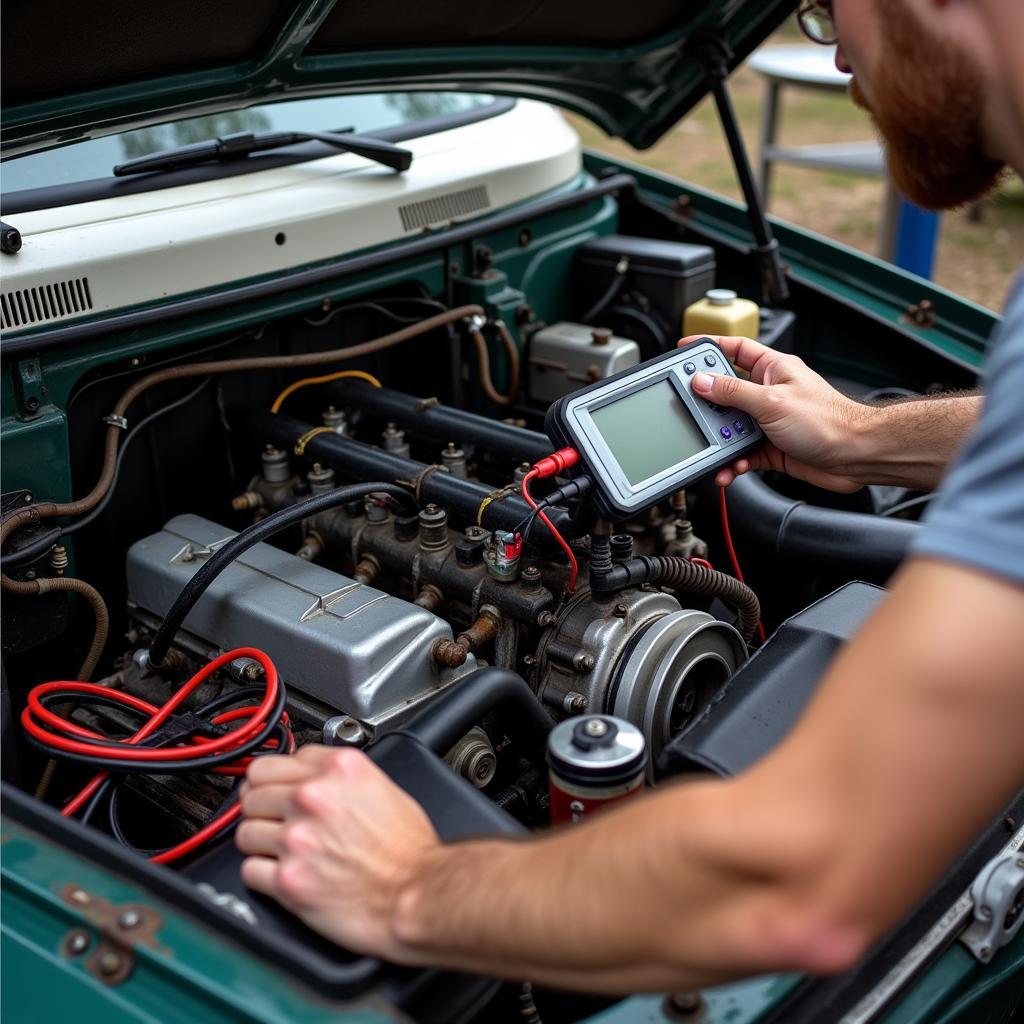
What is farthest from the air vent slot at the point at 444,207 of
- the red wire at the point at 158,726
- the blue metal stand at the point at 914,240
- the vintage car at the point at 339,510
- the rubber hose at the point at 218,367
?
the blue metal stand at the point at 914,240

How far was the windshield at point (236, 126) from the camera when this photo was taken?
6.11 feet

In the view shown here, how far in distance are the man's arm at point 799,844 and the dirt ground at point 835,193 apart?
5.24 meters

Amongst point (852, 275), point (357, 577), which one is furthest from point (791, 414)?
point (852, 275)

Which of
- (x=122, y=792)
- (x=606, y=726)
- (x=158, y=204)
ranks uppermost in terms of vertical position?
(x=158, y=204)

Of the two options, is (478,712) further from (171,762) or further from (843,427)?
(843,427)

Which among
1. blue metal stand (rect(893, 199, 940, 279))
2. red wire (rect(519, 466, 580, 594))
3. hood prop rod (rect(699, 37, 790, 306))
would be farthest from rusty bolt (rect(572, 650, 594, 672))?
blue metal stand (rect(893, 199, 940, 279))

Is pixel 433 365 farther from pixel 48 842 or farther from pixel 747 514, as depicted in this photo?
pixel 48 842

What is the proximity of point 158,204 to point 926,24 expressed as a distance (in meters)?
1.26

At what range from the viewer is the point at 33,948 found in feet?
3.57

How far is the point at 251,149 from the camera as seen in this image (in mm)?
2020

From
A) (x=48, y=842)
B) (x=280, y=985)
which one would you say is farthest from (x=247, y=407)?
(x=280, y=985)

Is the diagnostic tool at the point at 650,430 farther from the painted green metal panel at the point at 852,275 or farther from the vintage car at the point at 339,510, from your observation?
the painted green metal panel at the point at 852,275

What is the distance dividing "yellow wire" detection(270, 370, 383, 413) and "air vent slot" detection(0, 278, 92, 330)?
16.2 inches

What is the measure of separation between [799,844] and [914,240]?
4.29 meters
